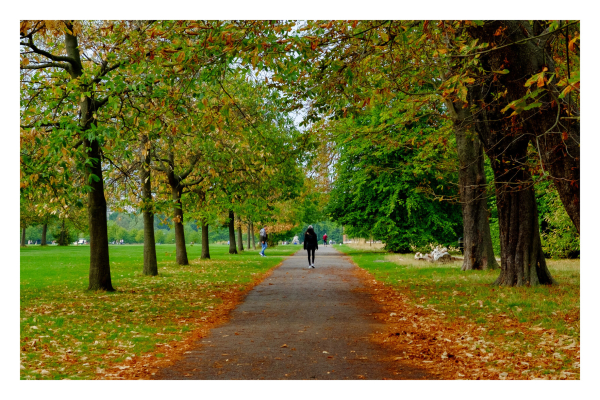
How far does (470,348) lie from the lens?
700 cm

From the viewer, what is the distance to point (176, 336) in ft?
26.7

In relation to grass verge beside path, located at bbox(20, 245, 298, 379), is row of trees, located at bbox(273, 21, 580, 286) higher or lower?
higher

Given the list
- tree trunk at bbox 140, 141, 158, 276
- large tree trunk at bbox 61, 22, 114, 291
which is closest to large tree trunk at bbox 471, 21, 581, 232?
large tree trunk at bbox 61, 22, 114, 291

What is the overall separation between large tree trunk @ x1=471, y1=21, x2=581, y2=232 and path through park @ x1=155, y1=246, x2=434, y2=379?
3.66 m

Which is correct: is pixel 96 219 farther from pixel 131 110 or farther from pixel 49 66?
pixel 49 66

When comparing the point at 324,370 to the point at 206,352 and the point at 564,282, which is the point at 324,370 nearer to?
the point at 206,352

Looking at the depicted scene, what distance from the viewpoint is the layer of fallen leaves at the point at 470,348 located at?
5863 millimetres

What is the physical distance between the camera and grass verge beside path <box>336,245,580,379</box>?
20.0 ft

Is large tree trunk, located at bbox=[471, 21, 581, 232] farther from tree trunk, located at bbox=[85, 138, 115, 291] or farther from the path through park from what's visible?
tree trunk, located at bbox=[85, 138, 115, 291]

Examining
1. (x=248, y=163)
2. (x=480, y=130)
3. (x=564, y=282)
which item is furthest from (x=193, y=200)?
(x=564, y=282)

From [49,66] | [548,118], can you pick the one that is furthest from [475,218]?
[49,66]

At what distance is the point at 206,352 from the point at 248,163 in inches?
307

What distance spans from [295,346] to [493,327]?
346 cm

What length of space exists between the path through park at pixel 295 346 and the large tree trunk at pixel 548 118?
3.66 m
